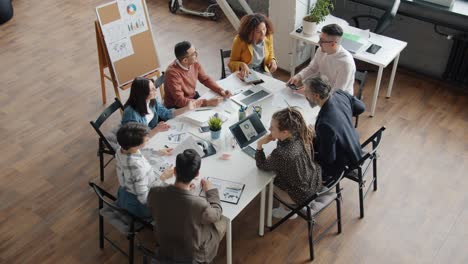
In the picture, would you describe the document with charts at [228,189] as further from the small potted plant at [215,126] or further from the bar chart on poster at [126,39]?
the bar chart on poster at [126,39]

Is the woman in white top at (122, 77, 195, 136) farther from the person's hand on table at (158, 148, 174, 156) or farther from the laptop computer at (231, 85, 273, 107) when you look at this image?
the laptop computer at (231, 85, 273, 107)

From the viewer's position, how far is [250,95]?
14.5 feet

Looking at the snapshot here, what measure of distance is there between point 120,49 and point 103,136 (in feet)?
4.76

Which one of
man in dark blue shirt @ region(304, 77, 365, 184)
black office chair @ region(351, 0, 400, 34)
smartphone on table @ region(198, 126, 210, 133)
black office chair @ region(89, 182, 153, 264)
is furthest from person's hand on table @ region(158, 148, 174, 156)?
black office chair @ region(351, 0, 400, 34)

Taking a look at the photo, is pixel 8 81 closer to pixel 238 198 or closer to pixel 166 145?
pixel 166 145

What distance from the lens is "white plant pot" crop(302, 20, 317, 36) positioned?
18.0ft

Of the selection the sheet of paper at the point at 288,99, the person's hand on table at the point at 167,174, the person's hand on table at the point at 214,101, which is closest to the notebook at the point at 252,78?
the sheet of paper at the point at 288,99

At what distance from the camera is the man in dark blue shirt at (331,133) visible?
3.73 meters

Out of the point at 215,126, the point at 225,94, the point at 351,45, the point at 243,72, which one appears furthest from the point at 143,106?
the point at 351,45

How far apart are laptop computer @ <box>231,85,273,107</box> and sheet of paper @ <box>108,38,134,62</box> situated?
1.55m

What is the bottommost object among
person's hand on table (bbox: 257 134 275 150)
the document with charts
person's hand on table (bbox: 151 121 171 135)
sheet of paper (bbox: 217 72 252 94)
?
the document with charts

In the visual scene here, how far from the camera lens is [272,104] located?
4.32 metres

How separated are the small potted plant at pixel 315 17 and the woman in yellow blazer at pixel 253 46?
2.11 ft

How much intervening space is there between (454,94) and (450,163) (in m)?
1.33
